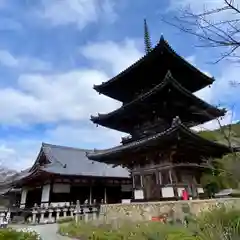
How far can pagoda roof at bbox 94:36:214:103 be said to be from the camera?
15.9 m

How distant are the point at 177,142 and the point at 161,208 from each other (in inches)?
135

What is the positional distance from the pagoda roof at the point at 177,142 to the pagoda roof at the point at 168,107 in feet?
5.65

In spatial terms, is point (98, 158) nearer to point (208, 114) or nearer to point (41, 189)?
point (208, 114)

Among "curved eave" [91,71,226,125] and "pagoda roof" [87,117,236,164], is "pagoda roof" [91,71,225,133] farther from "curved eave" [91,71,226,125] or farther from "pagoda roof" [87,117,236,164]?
"pagoda roof" [87,117,236,164]

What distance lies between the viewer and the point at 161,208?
13078mm

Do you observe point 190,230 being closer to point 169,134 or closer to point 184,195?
point 169,134

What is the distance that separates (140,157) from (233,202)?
6.09 meters

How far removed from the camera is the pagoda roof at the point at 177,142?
12844 mm

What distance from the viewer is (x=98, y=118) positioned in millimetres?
18391

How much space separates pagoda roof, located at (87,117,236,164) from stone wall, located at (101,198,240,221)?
2995mm

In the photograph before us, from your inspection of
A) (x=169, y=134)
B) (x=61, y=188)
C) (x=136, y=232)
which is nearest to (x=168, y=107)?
(x=169, y=134)

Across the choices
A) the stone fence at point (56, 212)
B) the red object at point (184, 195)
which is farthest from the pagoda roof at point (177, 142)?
the stone fence at point (56, 212)

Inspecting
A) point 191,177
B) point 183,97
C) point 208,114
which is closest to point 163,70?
point 183,97

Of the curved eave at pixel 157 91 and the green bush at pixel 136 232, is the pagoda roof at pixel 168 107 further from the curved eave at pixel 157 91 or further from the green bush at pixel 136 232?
the green bush at pixel 136 232
